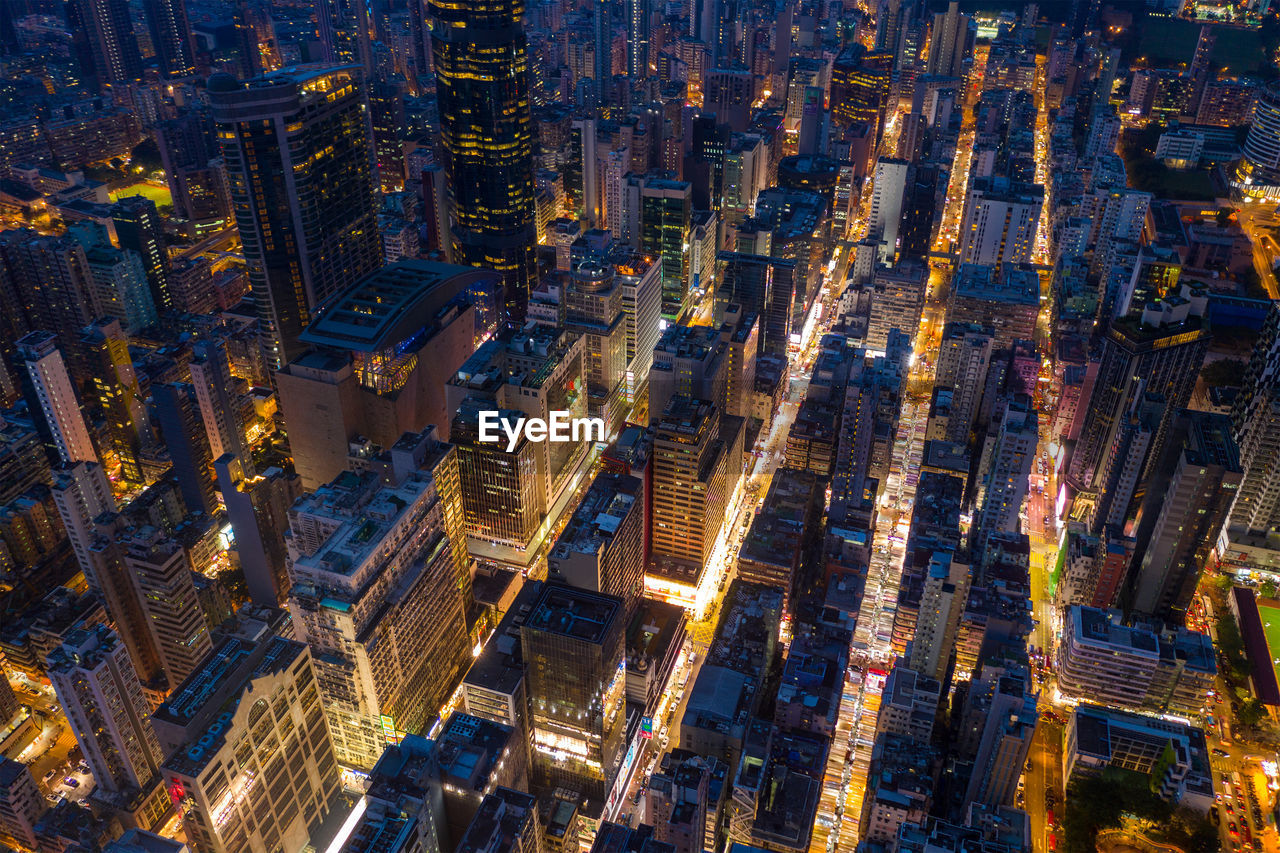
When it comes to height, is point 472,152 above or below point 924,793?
above

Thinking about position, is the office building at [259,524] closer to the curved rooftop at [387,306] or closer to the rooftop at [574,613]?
the curved rooftop at [387,306]

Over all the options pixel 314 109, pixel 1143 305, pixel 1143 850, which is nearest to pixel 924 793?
pixel 1143 850

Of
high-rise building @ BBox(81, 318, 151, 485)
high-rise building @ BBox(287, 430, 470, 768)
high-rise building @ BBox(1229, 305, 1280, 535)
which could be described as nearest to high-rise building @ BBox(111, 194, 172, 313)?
high-rise building @ BBox(81, 318, 151, 485)

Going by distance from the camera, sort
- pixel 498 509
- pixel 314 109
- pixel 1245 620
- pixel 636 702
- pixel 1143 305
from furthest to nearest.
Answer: pixel 314 109 < pixel 1143 305 < pixel 498 509 < pixel 1245 620 < pixel 636 702

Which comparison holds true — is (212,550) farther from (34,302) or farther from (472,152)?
(472,152)

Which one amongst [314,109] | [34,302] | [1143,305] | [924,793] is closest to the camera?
[924,793]

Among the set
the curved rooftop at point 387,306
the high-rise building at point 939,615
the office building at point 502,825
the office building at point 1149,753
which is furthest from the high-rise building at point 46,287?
the office building at point 1149,753
